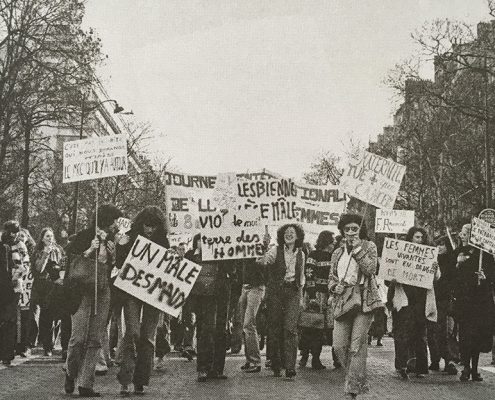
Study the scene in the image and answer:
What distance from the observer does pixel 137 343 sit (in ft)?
33.3

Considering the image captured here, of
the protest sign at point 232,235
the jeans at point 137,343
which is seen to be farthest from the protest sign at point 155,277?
the protest sign at point 232,235

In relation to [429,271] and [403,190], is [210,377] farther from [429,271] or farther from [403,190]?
[403,190]

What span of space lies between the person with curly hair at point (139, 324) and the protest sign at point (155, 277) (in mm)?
86

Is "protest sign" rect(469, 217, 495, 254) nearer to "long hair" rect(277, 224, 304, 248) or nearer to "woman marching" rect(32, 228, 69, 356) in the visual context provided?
"long hair" rect(277, 224, 304, 248)

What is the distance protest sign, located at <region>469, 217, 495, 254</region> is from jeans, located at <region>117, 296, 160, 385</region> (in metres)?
4.74

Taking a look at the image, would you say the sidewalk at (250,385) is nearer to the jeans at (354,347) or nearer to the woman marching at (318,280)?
the woman marching at (318,280)

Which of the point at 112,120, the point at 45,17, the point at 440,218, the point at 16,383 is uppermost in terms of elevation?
the point at 112,120

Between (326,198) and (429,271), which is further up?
(326,198)

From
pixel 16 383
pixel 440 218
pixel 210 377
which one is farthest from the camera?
pixel 440 218

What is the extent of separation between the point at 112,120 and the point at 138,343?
83130mm

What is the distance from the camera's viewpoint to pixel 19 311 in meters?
15.0

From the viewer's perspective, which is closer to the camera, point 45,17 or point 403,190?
point 45,17

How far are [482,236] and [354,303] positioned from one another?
14.5 feet

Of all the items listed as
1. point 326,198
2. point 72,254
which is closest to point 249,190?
point 326,198
